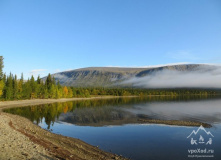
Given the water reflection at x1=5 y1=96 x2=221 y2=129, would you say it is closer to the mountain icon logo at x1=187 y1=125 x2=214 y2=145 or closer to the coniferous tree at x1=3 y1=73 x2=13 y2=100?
the mountain icon logo at x1=187 y1=125 x2=214 y2=145

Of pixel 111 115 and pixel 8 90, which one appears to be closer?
pixel 111 115

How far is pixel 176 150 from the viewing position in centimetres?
2502

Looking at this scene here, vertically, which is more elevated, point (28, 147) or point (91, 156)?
point (28, 147)

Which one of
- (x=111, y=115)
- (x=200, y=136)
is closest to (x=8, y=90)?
(x=111, y=115)

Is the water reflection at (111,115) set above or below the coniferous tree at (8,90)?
below

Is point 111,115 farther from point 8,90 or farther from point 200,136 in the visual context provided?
point 8,90

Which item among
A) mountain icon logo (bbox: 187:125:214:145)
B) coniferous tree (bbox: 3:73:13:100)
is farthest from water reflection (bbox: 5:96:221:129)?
coniferous tree (bbox: 3:73:13:100)

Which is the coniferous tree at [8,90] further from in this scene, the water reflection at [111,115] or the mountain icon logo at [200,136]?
the mountain icon logo at [200,136]

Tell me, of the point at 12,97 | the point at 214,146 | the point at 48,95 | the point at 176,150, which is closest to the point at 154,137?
the point at 176,150

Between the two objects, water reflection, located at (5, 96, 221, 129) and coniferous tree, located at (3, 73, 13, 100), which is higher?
coniferous tree, located at (3, 73, 13, 100)

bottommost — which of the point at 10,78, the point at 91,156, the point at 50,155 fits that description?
the point at 91,156

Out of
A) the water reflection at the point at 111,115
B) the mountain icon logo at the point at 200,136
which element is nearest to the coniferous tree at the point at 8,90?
the water reflection at the point at 111,115

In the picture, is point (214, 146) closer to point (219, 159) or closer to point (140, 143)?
point (219, 159)

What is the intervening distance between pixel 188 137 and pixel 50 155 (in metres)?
26.0
